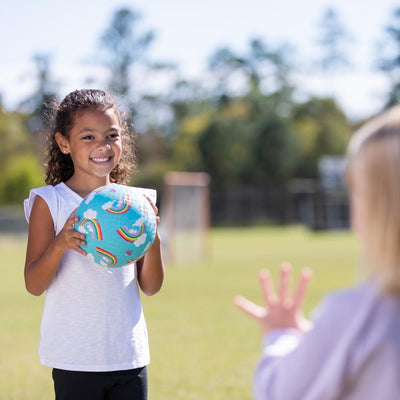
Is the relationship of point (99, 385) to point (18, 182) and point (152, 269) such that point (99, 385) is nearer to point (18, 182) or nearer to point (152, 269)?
point (152, 269)

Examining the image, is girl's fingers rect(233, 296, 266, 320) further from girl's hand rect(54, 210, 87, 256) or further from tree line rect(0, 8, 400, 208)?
tree line rect(0, 8, 400, 208)

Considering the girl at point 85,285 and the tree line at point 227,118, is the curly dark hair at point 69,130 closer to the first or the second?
the girl at point 85,285

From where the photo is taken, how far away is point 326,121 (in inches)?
2167

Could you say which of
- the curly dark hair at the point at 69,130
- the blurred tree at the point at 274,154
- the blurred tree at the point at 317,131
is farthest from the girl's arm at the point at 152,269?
the blurred tree at the point at 317,131

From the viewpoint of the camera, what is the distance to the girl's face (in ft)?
9.75

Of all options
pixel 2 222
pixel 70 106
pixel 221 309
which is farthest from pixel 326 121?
pixel 70 106

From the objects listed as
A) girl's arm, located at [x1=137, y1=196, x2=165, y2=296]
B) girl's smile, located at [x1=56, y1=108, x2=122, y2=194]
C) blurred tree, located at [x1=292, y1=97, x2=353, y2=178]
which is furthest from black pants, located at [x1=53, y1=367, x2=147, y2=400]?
blurred tree, located at [x1=292, y1=97, x2=353, y2=178]

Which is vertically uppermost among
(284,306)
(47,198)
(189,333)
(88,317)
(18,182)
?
(18,182)

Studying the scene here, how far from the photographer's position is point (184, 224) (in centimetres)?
2289

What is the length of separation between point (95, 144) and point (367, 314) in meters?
1.74

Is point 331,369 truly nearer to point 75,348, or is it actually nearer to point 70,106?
point 75,348

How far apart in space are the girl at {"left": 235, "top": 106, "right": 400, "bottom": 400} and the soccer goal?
18.6 m

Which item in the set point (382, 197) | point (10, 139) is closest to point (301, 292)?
point (382, 197)

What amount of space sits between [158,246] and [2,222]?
99.8ft
